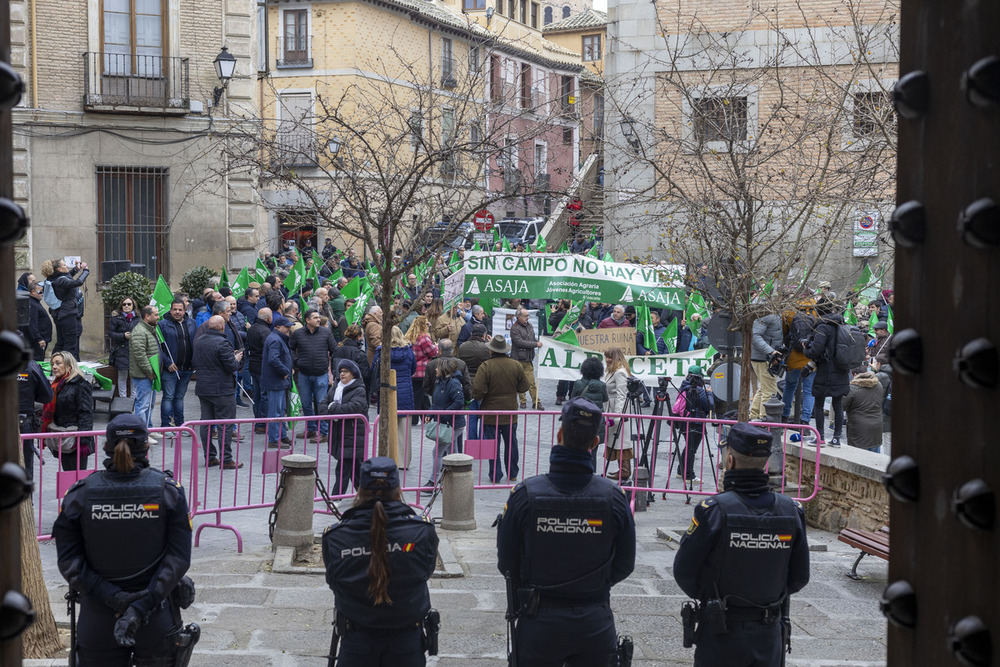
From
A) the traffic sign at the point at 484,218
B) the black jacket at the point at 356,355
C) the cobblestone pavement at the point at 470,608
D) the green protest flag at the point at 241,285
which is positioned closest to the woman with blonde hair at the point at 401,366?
the black jacket at the point at 356,355

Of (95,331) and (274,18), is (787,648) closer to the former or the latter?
(95,331)

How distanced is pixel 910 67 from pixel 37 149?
82.8 ft

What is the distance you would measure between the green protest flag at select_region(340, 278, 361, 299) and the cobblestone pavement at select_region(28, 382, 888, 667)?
967 centimetres

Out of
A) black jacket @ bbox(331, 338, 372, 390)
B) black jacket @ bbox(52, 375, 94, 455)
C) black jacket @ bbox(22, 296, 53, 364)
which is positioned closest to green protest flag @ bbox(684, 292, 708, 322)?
black jacket @ bbox(331, 338, 372, 390)

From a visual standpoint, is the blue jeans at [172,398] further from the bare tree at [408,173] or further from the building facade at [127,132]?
the building facade at [127,132]

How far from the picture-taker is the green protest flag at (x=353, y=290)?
65.4ft

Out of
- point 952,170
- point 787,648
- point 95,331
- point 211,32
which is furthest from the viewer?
point 211,32

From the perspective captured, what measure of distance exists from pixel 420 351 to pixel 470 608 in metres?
8.05

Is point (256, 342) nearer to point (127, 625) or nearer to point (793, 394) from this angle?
point (793, 394)

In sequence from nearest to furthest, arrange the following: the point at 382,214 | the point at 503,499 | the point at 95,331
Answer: the point at 382,214 → the point at 503,499 → the point at 95,331

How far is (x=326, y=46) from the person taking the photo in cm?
4375

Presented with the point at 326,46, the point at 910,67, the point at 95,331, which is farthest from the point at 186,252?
the point at 910,67

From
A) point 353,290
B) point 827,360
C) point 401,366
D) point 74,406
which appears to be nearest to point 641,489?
point 827,360

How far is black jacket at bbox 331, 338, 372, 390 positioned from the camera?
14977 millimetres
